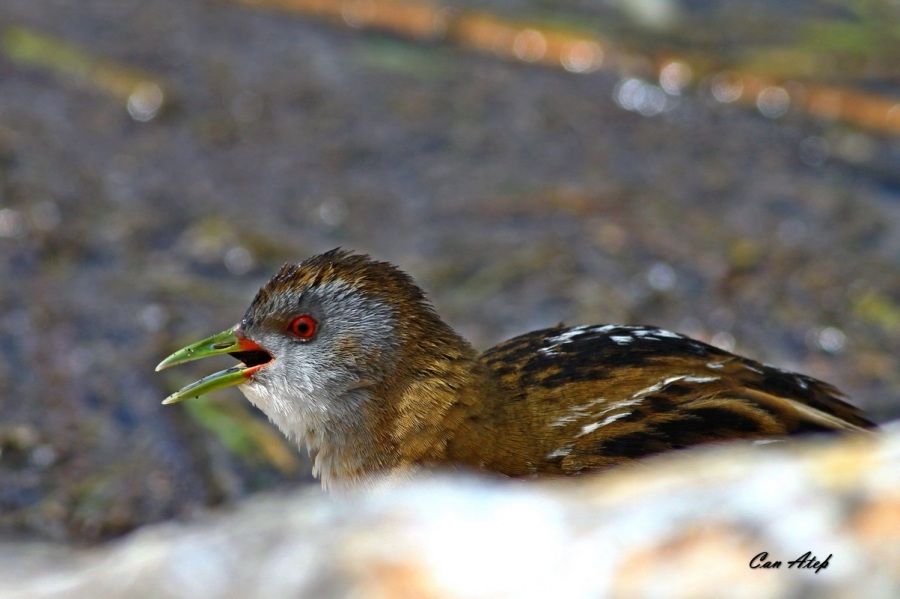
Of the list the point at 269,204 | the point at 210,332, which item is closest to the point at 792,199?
the point at 269,204

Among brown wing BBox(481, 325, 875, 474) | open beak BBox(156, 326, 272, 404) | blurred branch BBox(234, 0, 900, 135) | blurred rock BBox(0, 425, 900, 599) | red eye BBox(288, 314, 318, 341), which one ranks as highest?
blurred branch BBox(234, 0, 900, 135)

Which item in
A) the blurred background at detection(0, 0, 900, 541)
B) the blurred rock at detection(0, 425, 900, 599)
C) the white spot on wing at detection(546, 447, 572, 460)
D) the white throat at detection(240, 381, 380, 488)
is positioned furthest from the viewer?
the blurred background at detection(0, 0, 900, 541)

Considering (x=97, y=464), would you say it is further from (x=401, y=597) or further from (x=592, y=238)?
(x=401, y=597)

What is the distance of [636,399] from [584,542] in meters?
1.90

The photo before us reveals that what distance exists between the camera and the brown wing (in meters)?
3.71

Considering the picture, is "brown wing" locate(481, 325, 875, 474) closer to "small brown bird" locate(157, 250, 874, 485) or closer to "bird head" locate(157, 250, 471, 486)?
"small brown bird" locate(157, 250, 874, 485)

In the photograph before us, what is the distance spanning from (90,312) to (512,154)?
3010mm

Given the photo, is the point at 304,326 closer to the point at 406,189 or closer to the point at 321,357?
the point at 321,357

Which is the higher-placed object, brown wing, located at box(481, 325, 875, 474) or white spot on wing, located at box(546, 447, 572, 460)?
brown wing, located at box(481, 325, 875, 474)

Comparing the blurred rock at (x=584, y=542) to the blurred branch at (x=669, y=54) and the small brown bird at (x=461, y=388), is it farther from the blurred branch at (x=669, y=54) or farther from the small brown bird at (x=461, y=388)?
the blurred branch at (x=669, y=54)

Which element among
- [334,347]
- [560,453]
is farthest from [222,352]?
[560,453]

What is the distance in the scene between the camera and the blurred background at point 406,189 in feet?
18.2

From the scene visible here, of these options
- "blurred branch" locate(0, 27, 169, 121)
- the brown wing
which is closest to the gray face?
the brown wing

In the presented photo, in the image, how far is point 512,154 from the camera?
25.8 ft
